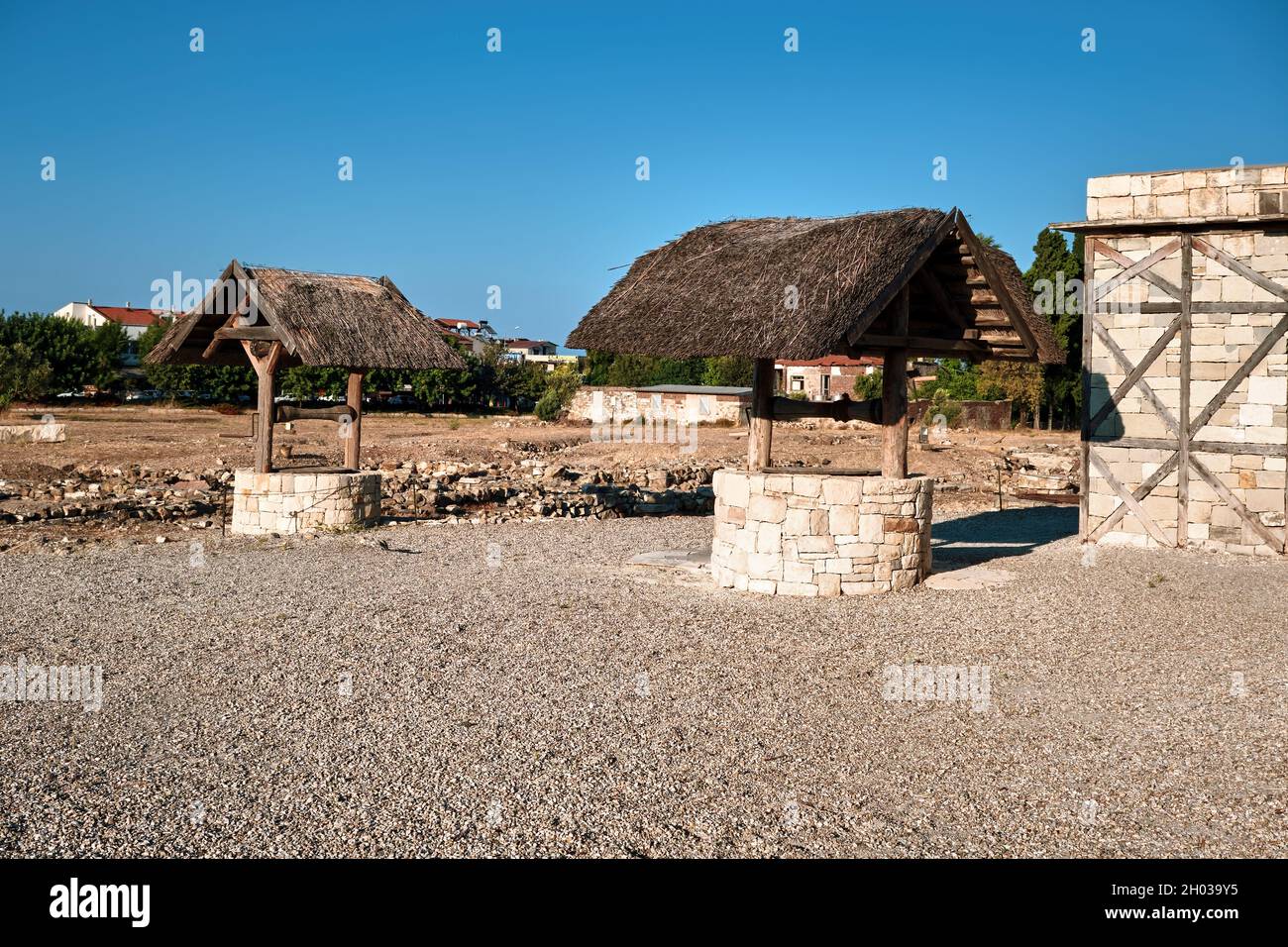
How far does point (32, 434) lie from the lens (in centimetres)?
3042

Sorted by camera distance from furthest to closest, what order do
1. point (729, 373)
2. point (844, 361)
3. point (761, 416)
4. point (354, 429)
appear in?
point (729, 373), point (844, 361), point (354, 429), point (761, 416)

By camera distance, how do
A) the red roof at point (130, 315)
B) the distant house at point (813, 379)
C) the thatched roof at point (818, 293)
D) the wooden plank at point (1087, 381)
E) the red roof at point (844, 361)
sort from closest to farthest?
1. the thatched roof at point (818, 293)
2. the red roof at point (844, 361)
3. the wooden plank at point (1087, 381)
4. the distant house at point (813, 379)
5. the red roof at point (130, 315)

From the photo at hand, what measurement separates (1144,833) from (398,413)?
5303cm

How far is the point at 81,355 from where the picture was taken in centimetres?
5484

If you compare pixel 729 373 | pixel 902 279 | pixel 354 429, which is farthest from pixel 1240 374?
pixel 729 373

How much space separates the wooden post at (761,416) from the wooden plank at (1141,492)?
5673mm

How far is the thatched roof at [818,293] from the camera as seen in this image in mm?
10664

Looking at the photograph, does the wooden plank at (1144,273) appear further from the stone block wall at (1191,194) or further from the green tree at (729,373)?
the green tree at (729,373)

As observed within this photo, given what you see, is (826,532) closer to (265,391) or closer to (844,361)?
(265,391)

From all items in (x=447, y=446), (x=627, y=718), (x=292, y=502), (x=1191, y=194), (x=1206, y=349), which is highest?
(x=1191, y=194)

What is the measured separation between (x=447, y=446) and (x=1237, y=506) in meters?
Result: 24.8

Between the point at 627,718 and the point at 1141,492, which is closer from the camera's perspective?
the point at 627,718

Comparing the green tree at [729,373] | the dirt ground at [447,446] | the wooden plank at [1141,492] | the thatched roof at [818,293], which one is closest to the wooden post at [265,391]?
the thatched roof at [818,293]
